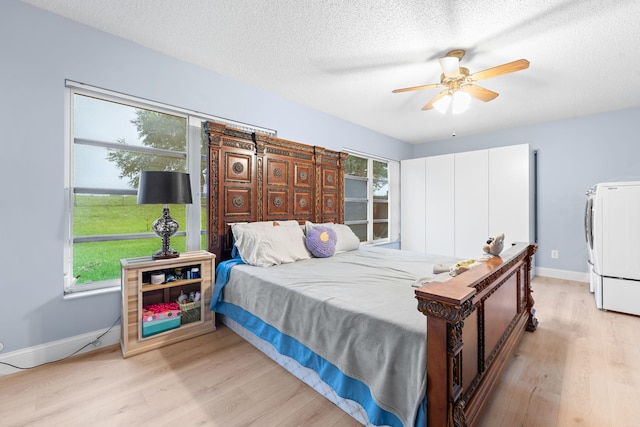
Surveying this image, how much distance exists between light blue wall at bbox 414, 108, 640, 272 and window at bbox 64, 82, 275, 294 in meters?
5.08

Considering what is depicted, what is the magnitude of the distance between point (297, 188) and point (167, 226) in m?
1.59

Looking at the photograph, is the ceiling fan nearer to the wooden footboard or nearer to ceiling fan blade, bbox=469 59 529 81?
ceiling fan blade, bbox=469 59 529 81

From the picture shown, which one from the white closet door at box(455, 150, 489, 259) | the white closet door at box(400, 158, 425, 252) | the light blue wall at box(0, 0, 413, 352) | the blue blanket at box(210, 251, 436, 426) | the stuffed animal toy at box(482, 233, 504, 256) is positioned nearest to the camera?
the blue blanket at box(210, 251, 436, 426)

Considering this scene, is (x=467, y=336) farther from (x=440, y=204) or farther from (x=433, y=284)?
(x=440, y=204)

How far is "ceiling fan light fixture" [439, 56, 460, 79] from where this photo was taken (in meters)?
2.16

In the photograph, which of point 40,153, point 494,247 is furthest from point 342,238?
point 40,153

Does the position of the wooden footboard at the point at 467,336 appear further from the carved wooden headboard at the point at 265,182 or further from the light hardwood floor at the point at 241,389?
the carved wooden headboard at the point at 265,182

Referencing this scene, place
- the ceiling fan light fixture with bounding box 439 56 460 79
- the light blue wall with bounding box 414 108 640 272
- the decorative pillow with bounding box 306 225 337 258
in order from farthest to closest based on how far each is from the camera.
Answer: the light blue wall with bounding box 414 108 640 272
the decorative pillow with bounding box 306 225 337 258
the ceiling fan light fixture with bounding box 439 56 460 79

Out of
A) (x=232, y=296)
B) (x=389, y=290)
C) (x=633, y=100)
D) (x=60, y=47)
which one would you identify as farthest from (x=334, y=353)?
(x=633, y=100)

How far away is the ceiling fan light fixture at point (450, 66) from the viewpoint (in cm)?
216

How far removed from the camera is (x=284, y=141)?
3.30 m

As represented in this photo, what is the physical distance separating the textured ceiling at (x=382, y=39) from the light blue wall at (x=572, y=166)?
0.71m

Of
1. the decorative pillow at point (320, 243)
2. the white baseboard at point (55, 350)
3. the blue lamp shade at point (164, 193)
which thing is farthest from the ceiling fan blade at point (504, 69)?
the white baseboard at point (55, 350)

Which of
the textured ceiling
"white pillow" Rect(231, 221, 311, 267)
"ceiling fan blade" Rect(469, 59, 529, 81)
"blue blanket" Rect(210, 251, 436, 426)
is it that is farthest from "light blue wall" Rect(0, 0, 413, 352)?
"ceiling fan blade" Rect(469, 59, 529, 81)
